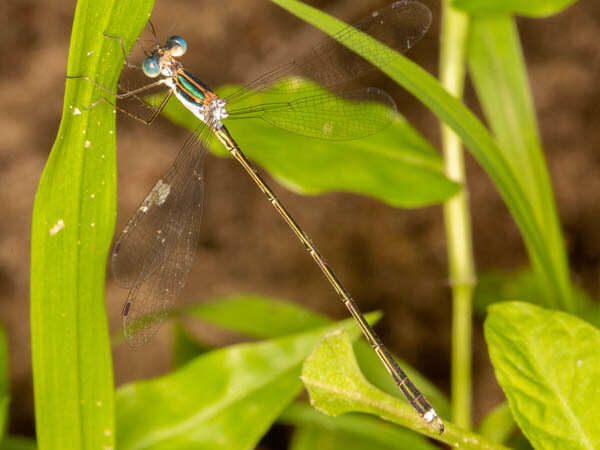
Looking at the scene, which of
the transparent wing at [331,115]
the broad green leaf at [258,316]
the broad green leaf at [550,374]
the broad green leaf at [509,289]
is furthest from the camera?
the broad green leaf at [509,289]

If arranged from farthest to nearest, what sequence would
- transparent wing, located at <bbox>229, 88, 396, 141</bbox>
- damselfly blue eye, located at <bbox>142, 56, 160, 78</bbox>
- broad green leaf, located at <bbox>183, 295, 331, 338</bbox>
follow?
broad green leaf, located at <bbox>183, 295, 331, 338</bbox> → transparent wing, located at <bbox>229, 88, 396, 141</bbox> → damselfly blue eye, located at <bbox>142, 56, 160, 78</bbox>

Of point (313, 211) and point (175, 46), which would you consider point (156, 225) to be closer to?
point (175, 46)

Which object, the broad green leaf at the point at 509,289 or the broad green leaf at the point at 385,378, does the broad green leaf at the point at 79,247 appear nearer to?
the broad green leaf at the point at 385,378

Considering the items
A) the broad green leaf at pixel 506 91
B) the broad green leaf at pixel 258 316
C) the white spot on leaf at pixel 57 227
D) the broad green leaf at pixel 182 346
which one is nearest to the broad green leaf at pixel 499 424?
the broad green leaf at pixel 506 91

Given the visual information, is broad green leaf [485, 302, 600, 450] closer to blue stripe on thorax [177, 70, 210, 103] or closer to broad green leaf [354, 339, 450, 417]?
broad green leaf [354, 339, 450, 417]

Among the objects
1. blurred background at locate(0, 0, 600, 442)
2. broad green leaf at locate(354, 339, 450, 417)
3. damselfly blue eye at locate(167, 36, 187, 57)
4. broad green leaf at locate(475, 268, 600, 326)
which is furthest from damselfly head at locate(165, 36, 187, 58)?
broad green leaf at locate(475, 268, 600, 326)

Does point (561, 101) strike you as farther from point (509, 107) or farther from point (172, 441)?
point (172, 441)
